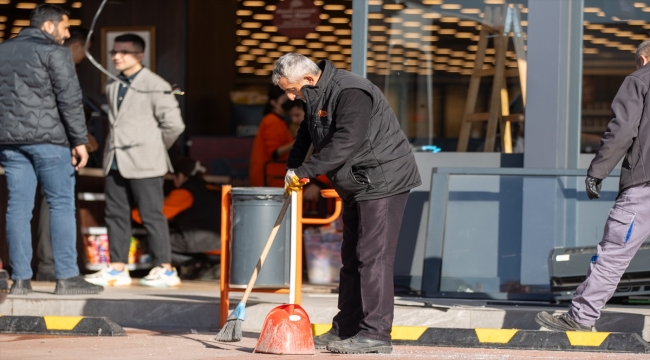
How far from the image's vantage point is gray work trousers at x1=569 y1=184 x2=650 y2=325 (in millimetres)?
6657

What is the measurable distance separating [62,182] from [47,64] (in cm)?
87

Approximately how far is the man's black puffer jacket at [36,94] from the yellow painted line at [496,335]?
3289 mm

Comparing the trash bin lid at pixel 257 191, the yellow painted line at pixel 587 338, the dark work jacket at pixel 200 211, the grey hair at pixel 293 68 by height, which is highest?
the grey hair at pixel 293 68

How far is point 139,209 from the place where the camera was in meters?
8.84

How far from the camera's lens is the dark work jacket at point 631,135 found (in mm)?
6602

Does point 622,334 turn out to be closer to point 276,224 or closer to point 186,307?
point 276,224

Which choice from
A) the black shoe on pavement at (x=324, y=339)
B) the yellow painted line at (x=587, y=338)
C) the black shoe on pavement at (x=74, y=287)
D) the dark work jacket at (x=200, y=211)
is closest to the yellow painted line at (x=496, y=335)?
the yellow painted line at (x=587, y=338)

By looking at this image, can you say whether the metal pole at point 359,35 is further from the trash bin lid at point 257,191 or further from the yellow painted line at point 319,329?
the yellow painted line at point 319,329

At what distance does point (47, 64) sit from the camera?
26.1 ft

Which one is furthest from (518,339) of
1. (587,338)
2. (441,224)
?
(441,224)

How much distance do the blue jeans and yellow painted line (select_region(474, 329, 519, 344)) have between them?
10.5 feet

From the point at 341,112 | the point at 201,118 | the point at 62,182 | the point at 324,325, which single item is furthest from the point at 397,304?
the point at 201,118

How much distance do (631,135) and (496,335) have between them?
1472 mm

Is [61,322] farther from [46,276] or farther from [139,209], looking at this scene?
[46,276]
